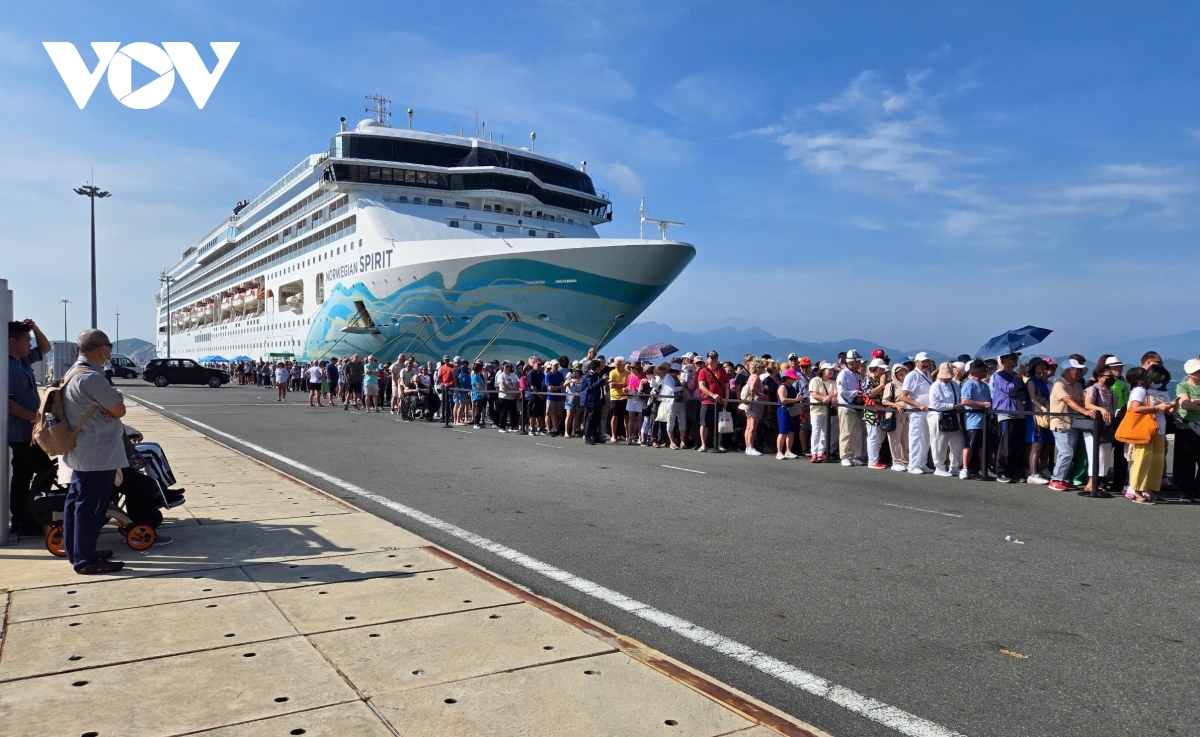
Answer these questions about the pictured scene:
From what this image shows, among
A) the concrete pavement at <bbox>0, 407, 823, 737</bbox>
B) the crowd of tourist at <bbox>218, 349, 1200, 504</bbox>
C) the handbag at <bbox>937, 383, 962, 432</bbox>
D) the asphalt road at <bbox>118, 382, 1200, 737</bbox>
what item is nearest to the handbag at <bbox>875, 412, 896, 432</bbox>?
the crowd of tourist at <bbox>218, 349, 1200, 504</bbox>

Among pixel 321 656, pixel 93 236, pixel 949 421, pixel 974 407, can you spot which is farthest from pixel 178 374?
pixel 321 656

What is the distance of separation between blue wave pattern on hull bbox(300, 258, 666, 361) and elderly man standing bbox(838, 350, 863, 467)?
17.1m

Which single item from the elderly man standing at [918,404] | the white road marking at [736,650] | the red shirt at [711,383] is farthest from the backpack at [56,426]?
the red shirt at [711,383]

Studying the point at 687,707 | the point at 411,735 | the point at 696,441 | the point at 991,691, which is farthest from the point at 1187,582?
the point at 696,441

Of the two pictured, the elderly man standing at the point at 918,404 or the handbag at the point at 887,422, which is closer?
the elderly man standing at the point at 918,404

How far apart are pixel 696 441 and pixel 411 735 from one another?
38.2 feet

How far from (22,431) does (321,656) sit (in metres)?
3.72

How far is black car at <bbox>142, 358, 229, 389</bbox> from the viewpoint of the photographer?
43812 millimetres

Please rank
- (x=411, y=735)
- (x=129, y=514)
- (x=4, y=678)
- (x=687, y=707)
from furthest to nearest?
(x=129, y=514), (x=4, y=678), (x=687, y=707), (x=411, y=735)

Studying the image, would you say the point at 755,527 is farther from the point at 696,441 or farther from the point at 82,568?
the point at 696,441

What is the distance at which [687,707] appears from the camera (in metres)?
3.05

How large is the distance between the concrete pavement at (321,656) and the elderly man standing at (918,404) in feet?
24.7

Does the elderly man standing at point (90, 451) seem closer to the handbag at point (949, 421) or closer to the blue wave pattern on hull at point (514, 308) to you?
the handbag at point (949, 421)

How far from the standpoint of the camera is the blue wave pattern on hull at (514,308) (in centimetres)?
2845
